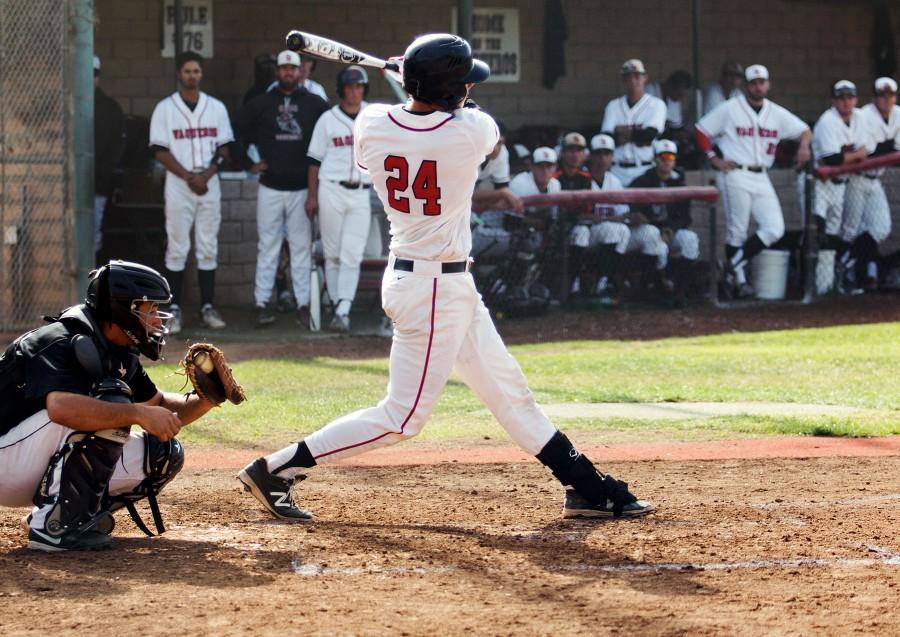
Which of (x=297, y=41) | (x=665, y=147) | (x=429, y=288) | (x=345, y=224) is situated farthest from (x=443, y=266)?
(x=665, y=147)

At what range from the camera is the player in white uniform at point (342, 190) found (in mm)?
11438

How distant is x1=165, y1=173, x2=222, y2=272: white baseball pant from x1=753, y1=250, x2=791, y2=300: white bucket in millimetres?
5157

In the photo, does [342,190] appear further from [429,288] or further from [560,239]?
[429,288]

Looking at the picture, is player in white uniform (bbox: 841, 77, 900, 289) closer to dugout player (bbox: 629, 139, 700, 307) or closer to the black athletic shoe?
dugout player (bbox: 629, 139, 700, 307)

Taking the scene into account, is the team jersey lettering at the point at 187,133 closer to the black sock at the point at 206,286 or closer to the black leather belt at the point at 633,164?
the black sock at the point at 206,286

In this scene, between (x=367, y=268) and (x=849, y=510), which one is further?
(x=367, y=268)

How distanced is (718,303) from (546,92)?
4.63 meters

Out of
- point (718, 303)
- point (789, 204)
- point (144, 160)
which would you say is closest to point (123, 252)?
point (144, 160)

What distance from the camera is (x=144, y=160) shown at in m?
13.5

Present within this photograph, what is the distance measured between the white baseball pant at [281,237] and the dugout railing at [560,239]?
1.46 metres

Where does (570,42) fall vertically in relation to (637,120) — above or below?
above

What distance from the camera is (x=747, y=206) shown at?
520 inches

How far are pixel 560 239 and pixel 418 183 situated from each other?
738cm

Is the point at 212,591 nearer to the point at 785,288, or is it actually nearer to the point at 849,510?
the point at 849,510
